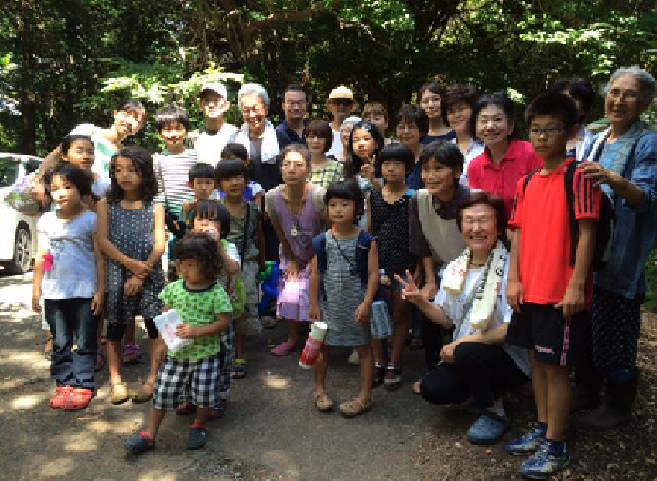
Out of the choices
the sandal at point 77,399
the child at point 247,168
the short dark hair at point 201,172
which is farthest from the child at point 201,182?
the sandal at point 77,399

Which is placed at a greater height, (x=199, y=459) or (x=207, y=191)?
(x=207, y=191)

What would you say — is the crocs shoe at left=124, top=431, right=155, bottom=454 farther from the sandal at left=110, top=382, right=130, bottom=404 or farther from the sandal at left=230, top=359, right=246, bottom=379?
the sandal at left=230, top=359, right=246, bottom=379

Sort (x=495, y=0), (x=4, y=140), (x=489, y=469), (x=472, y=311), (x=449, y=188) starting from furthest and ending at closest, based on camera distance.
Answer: (x=4, y=140) < (x=495, y=0) < (x=449, y=188) < (x=472, y=311) < (x=489, y=469)

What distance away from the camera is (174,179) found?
4684 mm

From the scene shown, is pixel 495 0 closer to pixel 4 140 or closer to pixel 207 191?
pixel 207 191

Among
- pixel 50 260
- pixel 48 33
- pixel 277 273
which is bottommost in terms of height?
pixel 277 273

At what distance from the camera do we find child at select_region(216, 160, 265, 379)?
4211 mm

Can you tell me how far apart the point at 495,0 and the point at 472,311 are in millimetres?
10232

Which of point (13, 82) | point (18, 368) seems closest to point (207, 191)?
point (18, 368)

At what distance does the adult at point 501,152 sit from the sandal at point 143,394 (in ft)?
8.61

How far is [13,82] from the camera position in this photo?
40.8ft

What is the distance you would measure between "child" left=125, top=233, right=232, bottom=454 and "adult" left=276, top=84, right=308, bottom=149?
2193 millimetres

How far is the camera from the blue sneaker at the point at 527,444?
3.01m

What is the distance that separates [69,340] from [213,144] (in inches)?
84.2
